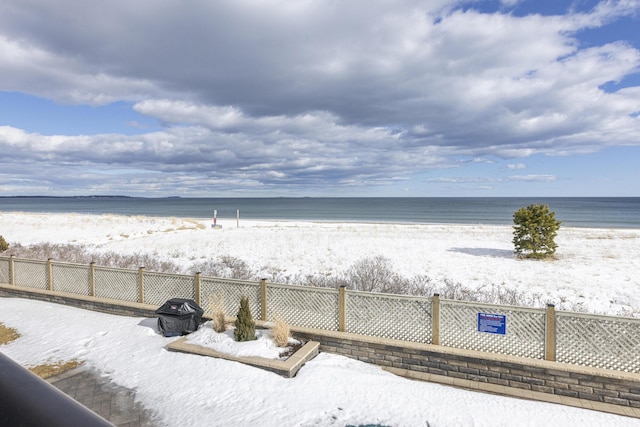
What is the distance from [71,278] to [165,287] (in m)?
3.80

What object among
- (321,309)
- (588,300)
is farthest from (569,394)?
(588,300)

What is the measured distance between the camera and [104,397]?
6.95m

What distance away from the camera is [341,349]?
29.1 ft

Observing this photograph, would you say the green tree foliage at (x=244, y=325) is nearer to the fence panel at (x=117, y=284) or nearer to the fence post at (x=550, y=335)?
the fence panel at (x=117, y=284)

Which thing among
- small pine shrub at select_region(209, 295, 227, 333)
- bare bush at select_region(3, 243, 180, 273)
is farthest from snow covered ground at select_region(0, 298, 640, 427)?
bare bush at select_region(3, 243, 180, 273)

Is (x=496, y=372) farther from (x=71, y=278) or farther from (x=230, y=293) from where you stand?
(x=71, y=278)

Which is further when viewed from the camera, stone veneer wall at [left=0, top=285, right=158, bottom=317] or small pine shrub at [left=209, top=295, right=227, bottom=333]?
stone veneer wall at [left=0, top=285, right=158, bottom=317]

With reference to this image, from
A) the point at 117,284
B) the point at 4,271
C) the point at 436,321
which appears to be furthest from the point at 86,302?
the point at 436,321

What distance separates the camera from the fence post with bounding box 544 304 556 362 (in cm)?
751

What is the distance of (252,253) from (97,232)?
1755 centimetres

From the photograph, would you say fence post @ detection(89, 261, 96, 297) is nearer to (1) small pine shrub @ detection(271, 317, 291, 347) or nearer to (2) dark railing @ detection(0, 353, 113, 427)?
(1) small pine shrub @ detection(271, 317, 291, 347)

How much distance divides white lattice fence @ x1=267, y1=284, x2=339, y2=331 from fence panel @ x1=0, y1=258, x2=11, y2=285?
10.4 metres

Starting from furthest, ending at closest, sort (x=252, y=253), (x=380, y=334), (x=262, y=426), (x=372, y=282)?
(x=252, y=253) → (x=372, y=282) → (x=380, y=334) → (x=262, y=426)

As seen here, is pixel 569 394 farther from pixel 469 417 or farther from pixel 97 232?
pixel 97 232
